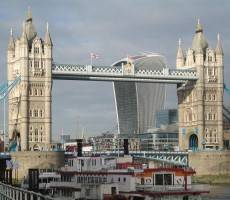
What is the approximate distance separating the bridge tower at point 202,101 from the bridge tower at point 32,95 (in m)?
28.9

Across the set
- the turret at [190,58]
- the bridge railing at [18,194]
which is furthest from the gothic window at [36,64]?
the bridge railing at [18,194]

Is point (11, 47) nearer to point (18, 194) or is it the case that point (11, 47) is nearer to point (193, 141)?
point (193, 141)

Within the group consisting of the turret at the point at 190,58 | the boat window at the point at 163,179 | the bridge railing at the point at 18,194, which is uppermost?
the turret at the point at 190,58

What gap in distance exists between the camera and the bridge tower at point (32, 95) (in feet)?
380

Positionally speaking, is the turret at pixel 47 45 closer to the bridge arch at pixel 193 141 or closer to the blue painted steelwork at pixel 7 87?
the blue painted steelwork at pixel 7 87

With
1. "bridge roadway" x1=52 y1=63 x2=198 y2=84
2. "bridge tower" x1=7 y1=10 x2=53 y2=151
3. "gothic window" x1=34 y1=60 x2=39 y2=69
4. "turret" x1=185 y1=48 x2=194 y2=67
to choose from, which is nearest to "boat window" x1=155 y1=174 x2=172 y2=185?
"bridge tower" x1=7 y1=10 x2=53 y2=151

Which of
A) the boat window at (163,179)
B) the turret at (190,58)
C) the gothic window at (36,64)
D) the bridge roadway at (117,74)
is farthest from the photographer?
the turret at (190,58)

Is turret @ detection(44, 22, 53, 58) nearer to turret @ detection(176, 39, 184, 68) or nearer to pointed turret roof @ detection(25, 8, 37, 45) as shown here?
pointed turret roof @ detection(25, 8, 37, 45)

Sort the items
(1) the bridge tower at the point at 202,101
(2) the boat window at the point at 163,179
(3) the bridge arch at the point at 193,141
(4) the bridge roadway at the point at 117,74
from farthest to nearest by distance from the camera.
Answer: (3) the bridge arch at the point at 193,141, (1) the bridge tower at the point at 202,101, (4) the bridge roadway at the point at 117,74, (2) the boat window at the point at 163,179

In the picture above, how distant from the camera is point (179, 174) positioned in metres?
51.6

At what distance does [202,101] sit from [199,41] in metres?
13.5

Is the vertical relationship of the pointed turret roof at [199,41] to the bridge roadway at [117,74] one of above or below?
above

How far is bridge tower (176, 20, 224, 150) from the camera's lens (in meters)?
127

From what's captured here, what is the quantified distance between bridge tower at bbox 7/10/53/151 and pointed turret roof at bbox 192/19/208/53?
3046 centimetres
